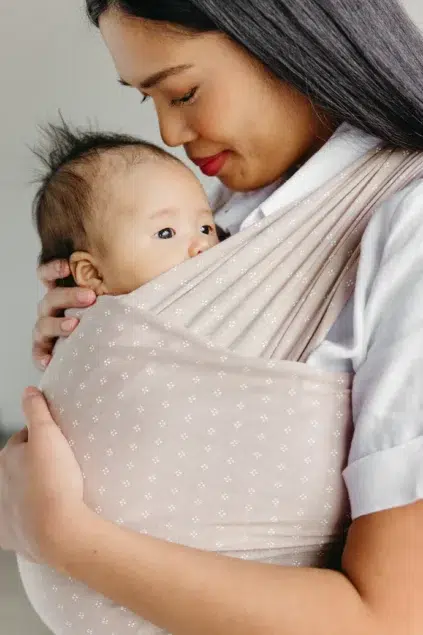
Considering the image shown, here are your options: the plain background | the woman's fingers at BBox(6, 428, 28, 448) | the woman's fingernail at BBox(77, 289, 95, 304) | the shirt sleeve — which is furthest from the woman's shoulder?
the plain background

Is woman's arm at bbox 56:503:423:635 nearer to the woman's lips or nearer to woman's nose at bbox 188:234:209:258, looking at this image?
woman's nose at bbox 188:234:209:258

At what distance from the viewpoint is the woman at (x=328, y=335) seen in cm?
Answer: 64

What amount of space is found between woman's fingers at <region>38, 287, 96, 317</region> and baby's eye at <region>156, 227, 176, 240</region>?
0.12m

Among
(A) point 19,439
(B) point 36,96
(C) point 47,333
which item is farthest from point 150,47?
(B) point 36,96

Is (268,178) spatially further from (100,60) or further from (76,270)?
(100,60)

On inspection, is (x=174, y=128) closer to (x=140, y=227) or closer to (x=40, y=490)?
(x=140, y=227)

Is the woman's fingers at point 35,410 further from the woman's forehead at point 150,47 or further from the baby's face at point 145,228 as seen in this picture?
the woman's forehead at point 150,47

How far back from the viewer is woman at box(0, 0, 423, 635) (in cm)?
64

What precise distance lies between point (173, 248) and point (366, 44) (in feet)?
A: 1.13

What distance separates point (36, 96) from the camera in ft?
6.23

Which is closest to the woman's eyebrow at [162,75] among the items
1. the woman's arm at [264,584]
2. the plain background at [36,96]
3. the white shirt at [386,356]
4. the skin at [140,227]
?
the skin at [140,227]

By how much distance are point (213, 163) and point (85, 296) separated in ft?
0.95

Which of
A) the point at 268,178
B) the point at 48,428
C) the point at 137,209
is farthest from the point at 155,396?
the point at 268,178

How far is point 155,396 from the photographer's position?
75 centimetres
